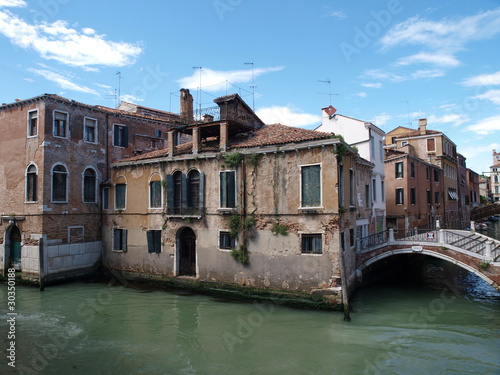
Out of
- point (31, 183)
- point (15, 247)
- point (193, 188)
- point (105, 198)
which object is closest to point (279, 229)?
point (193, 188)

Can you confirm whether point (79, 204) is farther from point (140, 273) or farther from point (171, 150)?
point (171, 150)

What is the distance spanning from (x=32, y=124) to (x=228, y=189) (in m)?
11.3

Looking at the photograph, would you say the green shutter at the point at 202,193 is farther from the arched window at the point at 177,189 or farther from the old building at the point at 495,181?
the old building at the point at 495,181

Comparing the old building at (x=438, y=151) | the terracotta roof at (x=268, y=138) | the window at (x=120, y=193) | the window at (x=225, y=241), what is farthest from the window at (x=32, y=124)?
the old building at (x=438, y=151)

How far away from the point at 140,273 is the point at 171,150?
663 centimetres

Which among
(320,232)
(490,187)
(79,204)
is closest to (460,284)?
(320,232)

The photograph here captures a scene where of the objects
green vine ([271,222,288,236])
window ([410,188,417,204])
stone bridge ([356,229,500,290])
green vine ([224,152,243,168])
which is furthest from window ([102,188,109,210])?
window ([410,188,417,204])

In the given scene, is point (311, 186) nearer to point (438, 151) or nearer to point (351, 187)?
point (351, 187)

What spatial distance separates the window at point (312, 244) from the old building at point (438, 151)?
19.0 meters

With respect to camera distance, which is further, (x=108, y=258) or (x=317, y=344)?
(x=108, y=258)

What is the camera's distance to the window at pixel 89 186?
61.9ft

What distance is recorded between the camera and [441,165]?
100 feet

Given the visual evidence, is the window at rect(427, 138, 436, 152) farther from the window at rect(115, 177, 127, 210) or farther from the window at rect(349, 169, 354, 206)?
the window at rect(115, 177, 127, 210)

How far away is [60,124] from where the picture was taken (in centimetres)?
1780
